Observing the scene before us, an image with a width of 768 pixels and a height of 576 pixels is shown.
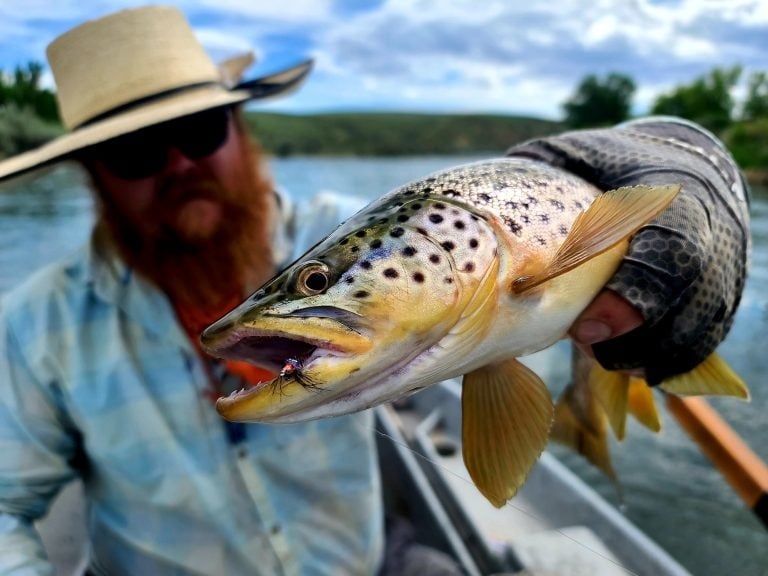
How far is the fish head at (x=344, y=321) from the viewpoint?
827 millimetres

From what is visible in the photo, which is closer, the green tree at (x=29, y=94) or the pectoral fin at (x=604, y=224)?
the pectoral fin at (x=604, y=224)

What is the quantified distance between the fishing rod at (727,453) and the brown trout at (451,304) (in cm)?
144

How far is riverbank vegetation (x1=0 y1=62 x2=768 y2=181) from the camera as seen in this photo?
3.16m

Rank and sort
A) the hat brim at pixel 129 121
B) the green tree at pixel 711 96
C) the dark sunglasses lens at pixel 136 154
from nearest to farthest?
the hat brim at pixel 129 121 → the dark sunglasses lens at pixel 136 154 → the green tree at pixel 711 96

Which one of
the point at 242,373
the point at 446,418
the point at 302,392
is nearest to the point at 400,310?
the point at 302,392

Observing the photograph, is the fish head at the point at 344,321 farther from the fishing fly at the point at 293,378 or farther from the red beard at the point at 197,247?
the red beard at the point at 197,247

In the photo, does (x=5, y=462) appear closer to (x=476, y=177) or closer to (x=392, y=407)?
(x=476, y=177)

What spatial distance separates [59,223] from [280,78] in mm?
20330

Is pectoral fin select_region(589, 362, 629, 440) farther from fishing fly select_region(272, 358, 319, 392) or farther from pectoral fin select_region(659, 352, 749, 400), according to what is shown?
fishing fly select_region(272, 358, 319, 392)

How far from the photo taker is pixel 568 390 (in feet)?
4.49

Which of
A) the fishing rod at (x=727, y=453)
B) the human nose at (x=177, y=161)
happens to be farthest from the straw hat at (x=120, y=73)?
the fishing rod at (x=727, y=453)

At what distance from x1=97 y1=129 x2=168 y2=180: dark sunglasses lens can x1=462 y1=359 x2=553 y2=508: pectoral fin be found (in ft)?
4.68

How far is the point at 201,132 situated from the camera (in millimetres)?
2090

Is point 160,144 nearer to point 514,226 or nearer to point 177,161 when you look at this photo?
point 177,161
